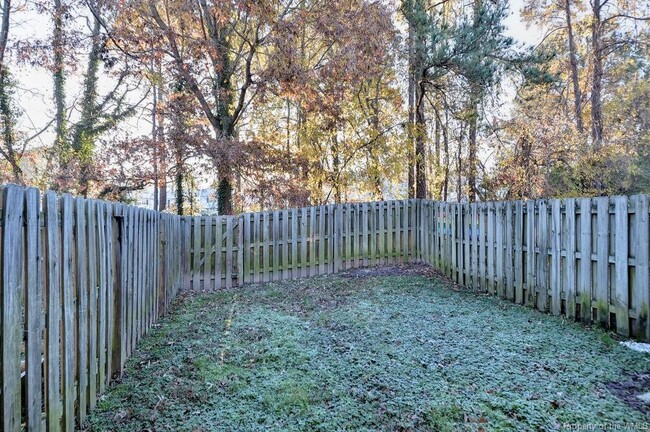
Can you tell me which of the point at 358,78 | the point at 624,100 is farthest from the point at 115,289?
the point at 624,100

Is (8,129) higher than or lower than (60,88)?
lower

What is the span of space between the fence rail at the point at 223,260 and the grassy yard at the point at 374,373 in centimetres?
35

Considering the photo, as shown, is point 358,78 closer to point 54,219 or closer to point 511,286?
point 511,286

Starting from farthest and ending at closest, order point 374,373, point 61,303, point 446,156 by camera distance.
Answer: point 446,156 < point 374,373 < point 61,303

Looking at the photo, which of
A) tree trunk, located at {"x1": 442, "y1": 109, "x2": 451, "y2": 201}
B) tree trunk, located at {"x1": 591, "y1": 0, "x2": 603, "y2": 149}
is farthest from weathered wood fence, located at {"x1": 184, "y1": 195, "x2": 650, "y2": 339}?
tree trunk, located at {"x1": 591, "y1": 0, "x2": 603, "y2": 149}

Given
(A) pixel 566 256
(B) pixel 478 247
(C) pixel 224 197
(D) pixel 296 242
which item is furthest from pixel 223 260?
(A) pixel 566 256

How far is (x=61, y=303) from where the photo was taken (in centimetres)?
204

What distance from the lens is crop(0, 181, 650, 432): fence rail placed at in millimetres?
1697

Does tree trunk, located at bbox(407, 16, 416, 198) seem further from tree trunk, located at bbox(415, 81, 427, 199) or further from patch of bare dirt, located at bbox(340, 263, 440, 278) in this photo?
patch of bare dirt, located at bbox(340, 263, 440, 278)

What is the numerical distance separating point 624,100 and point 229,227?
47.7 feet

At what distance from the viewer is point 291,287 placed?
6.59 metres

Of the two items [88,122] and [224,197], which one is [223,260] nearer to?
[224,197]

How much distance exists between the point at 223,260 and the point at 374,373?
4.78m

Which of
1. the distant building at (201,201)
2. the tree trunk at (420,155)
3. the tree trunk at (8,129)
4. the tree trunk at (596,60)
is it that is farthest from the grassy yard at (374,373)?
the tree trunk at (596,60)
